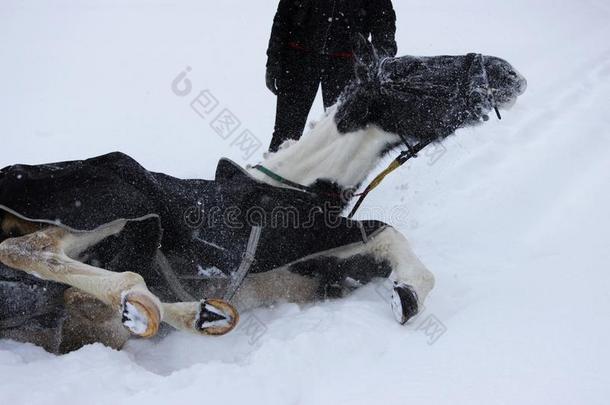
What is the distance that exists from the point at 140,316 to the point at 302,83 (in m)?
2.14

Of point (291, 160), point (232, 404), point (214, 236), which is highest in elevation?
point (291, 160)

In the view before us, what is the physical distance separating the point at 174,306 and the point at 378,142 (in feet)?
3.25

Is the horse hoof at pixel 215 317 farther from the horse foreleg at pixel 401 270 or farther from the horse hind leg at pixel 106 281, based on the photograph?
the horse foreleg at pixel 401 270

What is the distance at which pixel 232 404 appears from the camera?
1545 mm

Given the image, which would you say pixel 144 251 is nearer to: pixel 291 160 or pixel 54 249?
pixel 54 249

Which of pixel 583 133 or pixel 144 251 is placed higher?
pixel 144 251

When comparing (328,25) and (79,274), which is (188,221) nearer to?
(79,274)

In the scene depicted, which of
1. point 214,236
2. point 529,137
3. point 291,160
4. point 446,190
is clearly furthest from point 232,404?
point 529,137

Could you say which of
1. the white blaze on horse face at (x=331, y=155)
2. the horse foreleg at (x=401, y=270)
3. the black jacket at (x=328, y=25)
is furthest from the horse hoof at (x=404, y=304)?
the black jacket at (x=328, y=25)

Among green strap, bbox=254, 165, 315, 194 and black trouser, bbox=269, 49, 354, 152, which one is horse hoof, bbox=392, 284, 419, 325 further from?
black trouser, bbox=269, 49, 354, 152

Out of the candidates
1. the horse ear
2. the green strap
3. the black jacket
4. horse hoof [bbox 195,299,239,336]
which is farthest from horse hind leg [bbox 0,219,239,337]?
the black jacket

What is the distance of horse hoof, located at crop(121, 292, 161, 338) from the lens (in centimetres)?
173

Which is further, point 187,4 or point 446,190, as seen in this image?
point 187,4

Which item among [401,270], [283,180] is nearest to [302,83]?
[283,180]
